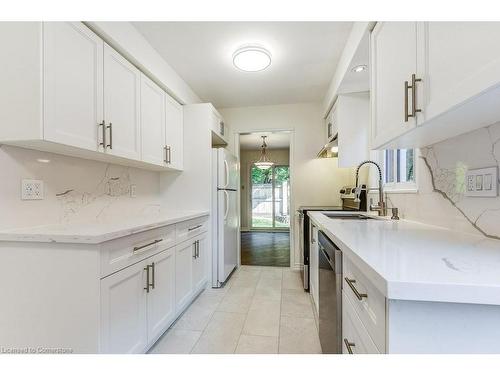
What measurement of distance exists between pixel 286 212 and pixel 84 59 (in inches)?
254

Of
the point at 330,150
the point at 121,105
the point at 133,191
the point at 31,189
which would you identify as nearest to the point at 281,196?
Answer: the point at 330,150

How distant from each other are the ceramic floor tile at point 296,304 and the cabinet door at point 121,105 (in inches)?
74.9

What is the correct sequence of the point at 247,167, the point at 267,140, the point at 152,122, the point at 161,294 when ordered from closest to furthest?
1. the point at 161,294
2. the point at 152,122
3. the point at 267,140
4. the point at 247,167

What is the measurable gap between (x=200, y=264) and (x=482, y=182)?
2.32m

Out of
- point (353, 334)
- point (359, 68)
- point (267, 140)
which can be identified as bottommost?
point (353, 334)

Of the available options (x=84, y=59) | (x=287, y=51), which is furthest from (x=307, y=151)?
(x=84, y=59)

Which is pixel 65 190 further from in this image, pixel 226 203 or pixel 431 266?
pixel 431 266

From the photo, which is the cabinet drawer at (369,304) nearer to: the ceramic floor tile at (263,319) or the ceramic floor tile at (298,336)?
the ceramic floor tile at (298,336)

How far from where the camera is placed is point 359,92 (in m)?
2.54

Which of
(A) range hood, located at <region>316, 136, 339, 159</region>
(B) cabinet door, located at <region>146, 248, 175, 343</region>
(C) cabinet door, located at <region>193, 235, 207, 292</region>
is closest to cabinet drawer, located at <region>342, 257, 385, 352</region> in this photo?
(B) cabinet door, located at <region>146, 248, 175, 343</region>

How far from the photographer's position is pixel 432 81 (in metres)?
0.88

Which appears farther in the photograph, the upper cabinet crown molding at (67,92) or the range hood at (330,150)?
the range hood at (330,150)

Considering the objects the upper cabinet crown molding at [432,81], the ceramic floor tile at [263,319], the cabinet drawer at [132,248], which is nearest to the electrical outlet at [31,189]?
the cabinet drawer at [132,248]

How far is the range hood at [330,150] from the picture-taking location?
9.55 feet
